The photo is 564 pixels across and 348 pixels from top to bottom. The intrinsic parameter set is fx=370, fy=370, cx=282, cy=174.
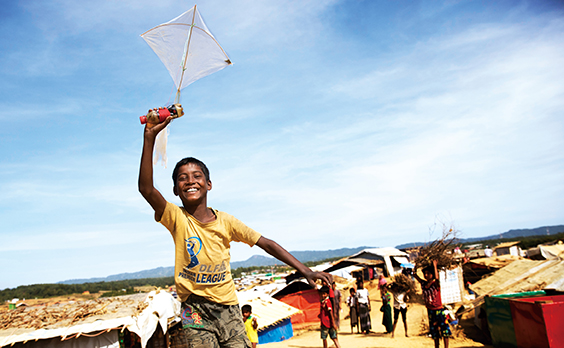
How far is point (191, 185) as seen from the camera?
2990 mm

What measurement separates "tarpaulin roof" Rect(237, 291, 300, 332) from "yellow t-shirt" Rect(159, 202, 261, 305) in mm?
A: 11277

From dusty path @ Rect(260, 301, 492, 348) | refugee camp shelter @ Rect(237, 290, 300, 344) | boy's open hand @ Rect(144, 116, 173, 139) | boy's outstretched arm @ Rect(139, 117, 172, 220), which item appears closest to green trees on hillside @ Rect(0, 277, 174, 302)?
dusty path @ Rect(260, 301, 492, 348)

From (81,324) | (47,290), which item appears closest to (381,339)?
(81,324)

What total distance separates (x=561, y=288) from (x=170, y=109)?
1177cm

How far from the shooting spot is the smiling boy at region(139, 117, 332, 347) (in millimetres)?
2758

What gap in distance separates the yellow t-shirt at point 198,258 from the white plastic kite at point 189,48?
1375mm

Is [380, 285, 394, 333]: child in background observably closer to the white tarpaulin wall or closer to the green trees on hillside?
the white tarpaulin wall

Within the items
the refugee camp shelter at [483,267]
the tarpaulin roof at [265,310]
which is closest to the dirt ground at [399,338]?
the tarpaulin roof at [265,310]

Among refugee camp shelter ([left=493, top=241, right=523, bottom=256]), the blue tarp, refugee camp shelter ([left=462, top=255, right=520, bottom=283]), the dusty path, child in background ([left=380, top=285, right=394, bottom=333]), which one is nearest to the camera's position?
the dusty path

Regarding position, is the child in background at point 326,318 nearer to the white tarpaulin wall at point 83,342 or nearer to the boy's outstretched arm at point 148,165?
the white tarpaulin wall at point 83,342

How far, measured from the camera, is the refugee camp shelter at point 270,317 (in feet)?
46.0

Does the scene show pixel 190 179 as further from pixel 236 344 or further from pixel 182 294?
pixel 236 344

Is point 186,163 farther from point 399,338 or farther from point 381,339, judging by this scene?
point 381,339

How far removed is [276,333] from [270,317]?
846 mm
